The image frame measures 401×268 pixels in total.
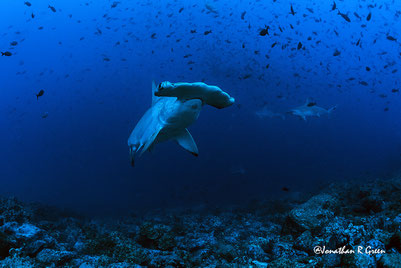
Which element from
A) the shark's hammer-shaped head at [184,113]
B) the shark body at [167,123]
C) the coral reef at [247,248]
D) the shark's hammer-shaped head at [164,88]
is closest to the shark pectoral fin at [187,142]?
the shark body at [167,123]

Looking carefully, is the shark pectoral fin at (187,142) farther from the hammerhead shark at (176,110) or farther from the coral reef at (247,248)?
the coral reef at (247,248)

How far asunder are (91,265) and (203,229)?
4408 millimetres

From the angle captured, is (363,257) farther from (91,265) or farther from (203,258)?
(91,265)

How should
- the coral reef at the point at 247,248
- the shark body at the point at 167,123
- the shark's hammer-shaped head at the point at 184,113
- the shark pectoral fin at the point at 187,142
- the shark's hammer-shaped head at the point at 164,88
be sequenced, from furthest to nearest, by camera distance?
the shark pectoral fin at the point at 187,142, the shark body at the point at 167,123, the shark's hammer-shaped head at the point at 184,113, the coral reef at the point at 247,248, the shark's hammer-shaped head at the point at 164,88

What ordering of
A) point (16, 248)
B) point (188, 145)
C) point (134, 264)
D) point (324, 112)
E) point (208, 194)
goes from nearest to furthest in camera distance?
point (134, 264), point (16, 248), point (188, 145), point (324, 112), point (208, 194)

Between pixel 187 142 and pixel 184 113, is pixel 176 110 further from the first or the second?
pixel 187 142

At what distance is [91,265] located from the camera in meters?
3.48

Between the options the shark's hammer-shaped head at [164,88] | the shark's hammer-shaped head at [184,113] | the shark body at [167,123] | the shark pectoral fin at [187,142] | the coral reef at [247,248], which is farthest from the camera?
the shark pectoral fin at [187,142]

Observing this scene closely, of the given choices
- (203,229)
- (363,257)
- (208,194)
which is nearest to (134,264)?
(363,257)

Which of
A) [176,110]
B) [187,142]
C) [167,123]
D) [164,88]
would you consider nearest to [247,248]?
[187,142]

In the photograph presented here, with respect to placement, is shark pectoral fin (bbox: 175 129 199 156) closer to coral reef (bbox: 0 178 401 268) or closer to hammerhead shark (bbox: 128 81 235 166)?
hammerhead shark (bbox: 128 81 235 166)

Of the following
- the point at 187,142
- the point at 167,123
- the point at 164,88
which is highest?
the point at 164,88

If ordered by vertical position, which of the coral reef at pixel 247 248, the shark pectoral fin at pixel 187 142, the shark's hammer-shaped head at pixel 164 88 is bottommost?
the coral reef at pixel 247 248

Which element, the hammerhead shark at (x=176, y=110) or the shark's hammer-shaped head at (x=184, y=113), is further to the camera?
the shark's hammer-shaped head at (x=184, y=113)
